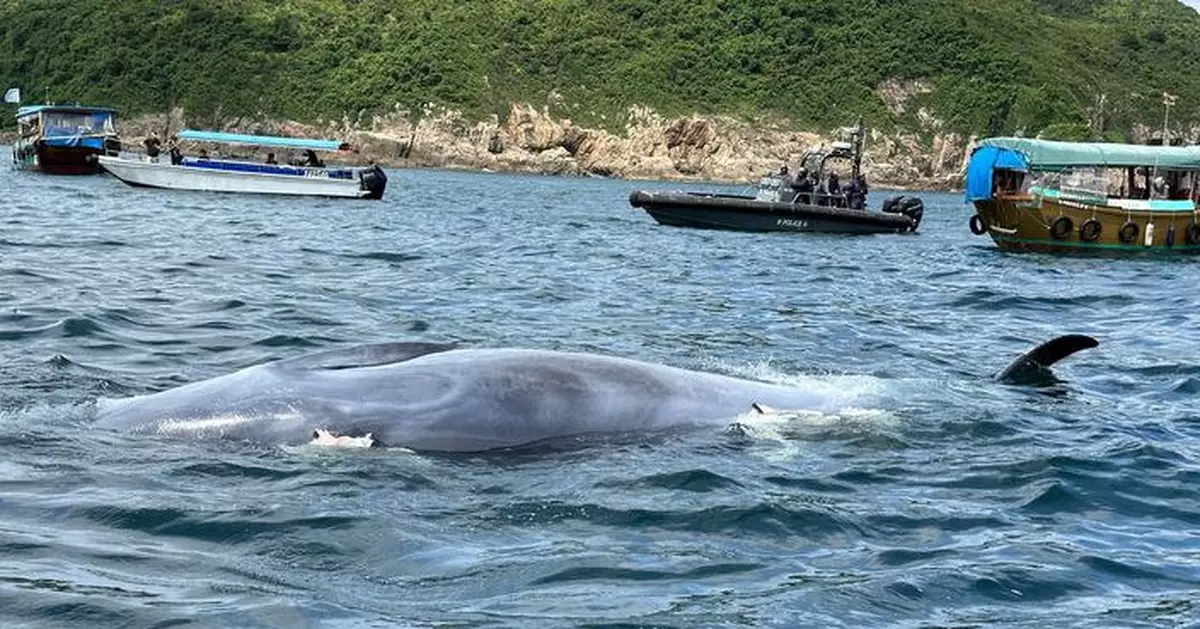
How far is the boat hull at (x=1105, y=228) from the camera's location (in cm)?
3186

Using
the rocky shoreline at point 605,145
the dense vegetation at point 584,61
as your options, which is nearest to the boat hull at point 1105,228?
the rocky shoreline at point 605,145

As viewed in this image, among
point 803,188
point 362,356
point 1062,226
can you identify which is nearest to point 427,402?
point 362,356

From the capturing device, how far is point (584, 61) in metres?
132

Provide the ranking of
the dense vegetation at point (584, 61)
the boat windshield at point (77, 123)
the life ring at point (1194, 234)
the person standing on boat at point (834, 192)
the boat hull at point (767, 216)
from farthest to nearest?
the dense vegetation at point (584, 61) → the boat windshield at point (77, 123) → the person standing on boat at point (834, 192) → the boat hull at point (767, 216) → the life ring at point (1194, 234)

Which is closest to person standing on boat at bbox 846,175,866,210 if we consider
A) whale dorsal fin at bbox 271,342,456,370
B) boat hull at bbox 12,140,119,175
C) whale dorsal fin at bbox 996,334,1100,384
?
whale dorsal fin at bbox 996,334,1100,384

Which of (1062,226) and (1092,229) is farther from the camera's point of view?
(1062,226)

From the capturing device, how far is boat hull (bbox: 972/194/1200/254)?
31.9m

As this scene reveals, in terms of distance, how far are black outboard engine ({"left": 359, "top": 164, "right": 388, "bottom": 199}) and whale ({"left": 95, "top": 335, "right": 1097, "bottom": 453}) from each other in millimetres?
41870

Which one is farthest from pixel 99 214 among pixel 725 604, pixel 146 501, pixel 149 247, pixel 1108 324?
pixel 725 604

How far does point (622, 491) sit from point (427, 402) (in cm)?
131

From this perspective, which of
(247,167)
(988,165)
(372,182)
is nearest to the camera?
(988,165)

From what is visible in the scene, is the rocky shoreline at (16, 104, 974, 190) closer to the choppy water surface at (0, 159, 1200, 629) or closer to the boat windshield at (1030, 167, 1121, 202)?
the boat windshield at (1030, 167, 1121, 202)

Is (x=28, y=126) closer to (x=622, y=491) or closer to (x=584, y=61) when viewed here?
(x=622, y=491)

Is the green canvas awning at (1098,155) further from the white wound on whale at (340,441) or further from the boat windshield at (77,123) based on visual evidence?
the boat windshield at (77,123)
